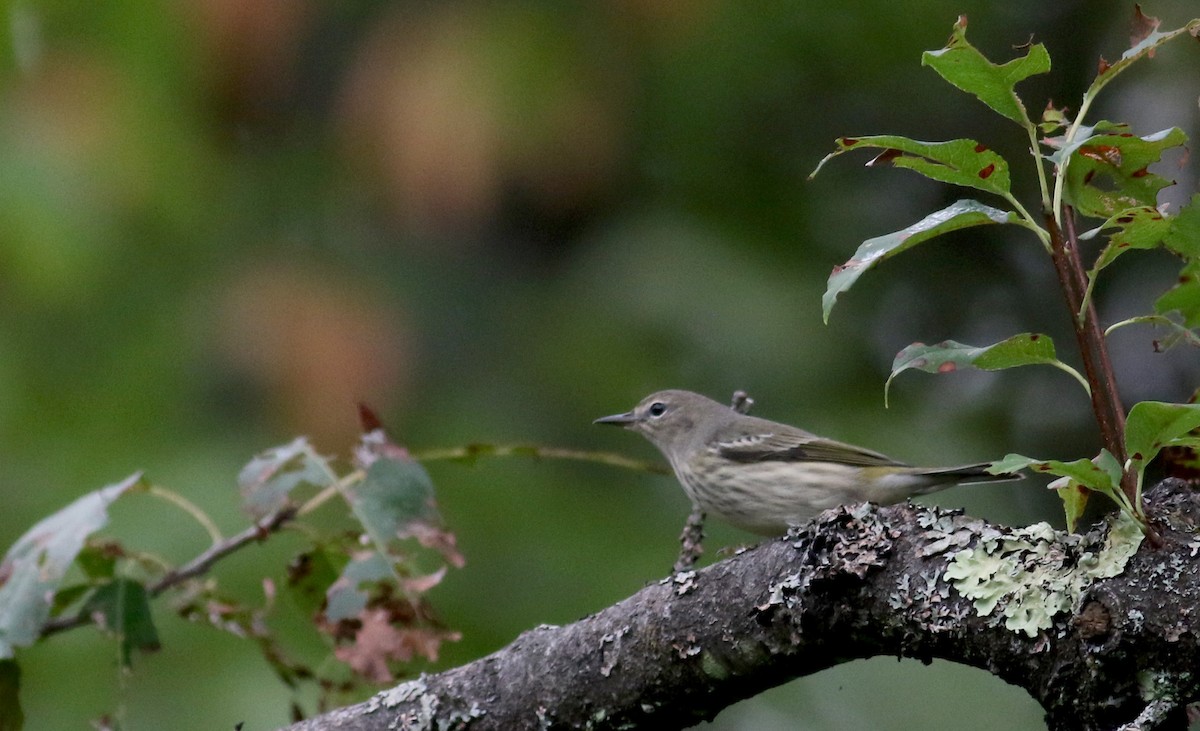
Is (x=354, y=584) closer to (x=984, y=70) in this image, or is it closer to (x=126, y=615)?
(x=126, y=615)

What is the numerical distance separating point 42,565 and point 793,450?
2998mm

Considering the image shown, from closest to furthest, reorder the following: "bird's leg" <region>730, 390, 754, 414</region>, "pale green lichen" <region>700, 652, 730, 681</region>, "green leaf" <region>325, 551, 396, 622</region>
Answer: "pale green lichen" <region>700, 652, 730, 681</region> < "green leaf" <region>325, 551, 396, 622</region> < "bird's leg" <region>730, 390, 754, 414</region>

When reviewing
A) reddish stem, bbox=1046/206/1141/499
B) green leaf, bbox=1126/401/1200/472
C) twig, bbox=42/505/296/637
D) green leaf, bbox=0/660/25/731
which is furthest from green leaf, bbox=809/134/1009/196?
green leaf, bbox=0/660/25/731

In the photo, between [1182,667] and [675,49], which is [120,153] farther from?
[1182,667]

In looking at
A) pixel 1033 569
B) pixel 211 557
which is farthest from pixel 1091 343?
pixel 211 557

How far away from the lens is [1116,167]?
7.59 feet

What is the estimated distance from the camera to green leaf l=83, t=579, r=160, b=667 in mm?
3434

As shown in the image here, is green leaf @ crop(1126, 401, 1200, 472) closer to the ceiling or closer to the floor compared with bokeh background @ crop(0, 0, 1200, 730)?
closer to the floor

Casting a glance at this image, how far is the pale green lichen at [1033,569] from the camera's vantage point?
205 centimetres

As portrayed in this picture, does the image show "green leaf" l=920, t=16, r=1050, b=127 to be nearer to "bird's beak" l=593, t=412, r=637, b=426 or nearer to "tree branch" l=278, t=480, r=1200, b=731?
"tree branch" l=278, t=480, r=1200, b=731

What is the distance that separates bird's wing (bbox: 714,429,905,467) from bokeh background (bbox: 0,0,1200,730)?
0.70 metres

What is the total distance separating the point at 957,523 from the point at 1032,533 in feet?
0.44

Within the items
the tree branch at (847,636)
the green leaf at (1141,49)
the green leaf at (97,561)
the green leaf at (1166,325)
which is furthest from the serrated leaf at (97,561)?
the green leaf at (1141,49)

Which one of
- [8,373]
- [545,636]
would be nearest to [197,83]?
[8,373]
